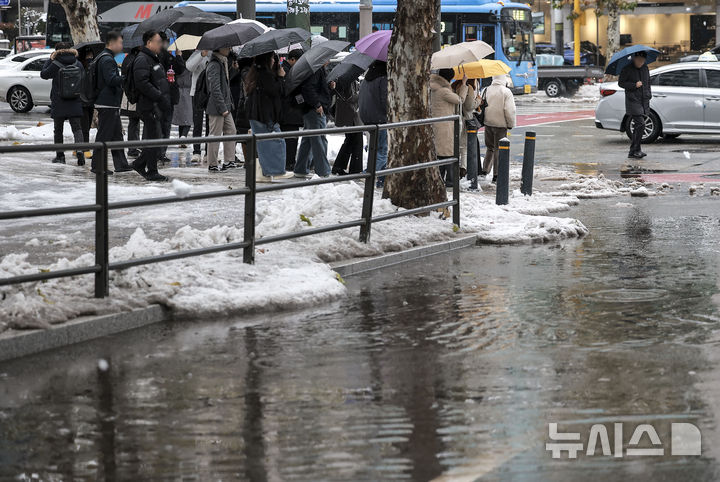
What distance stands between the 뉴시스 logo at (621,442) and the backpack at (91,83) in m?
10.6

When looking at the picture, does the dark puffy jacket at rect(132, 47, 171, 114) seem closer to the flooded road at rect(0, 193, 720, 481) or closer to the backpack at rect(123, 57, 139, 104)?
the backpack at rect(123, 57, 139, 104)

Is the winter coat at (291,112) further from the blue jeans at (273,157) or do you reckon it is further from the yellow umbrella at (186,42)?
the yellow umbrella at (186,42)

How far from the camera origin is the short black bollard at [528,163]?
44.8 ft

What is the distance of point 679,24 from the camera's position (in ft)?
239

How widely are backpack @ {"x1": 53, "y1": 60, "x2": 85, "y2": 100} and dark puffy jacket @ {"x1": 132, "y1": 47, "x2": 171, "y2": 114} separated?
6.39 ft

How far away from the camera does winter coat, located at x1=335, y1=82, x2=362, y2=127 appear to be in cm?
1579

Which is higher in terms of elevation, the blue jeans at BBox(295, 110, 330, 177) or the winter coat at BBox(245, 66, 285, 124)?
the winter coat at BBox(245, 66, 285, 124)

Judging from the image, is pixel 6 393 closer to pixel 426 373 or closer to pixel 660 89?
pixel 426 373

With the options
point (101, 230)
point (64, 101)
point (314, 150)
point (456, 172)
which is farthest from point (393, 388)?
point (64, 101)

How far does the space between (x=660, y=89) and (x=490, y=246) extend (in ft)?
41.8

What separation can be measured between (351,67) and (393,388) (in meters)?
10.1

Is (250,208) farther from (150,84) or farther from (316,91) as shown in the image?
(316,91)

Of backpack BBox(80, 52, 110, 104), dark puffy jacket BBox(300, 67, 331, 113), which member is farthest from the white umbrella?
backpack BBox(80, 52, 110, 104)

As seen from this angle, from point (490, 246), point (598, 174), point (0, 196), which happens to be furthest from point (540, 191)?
point (0, 196)
